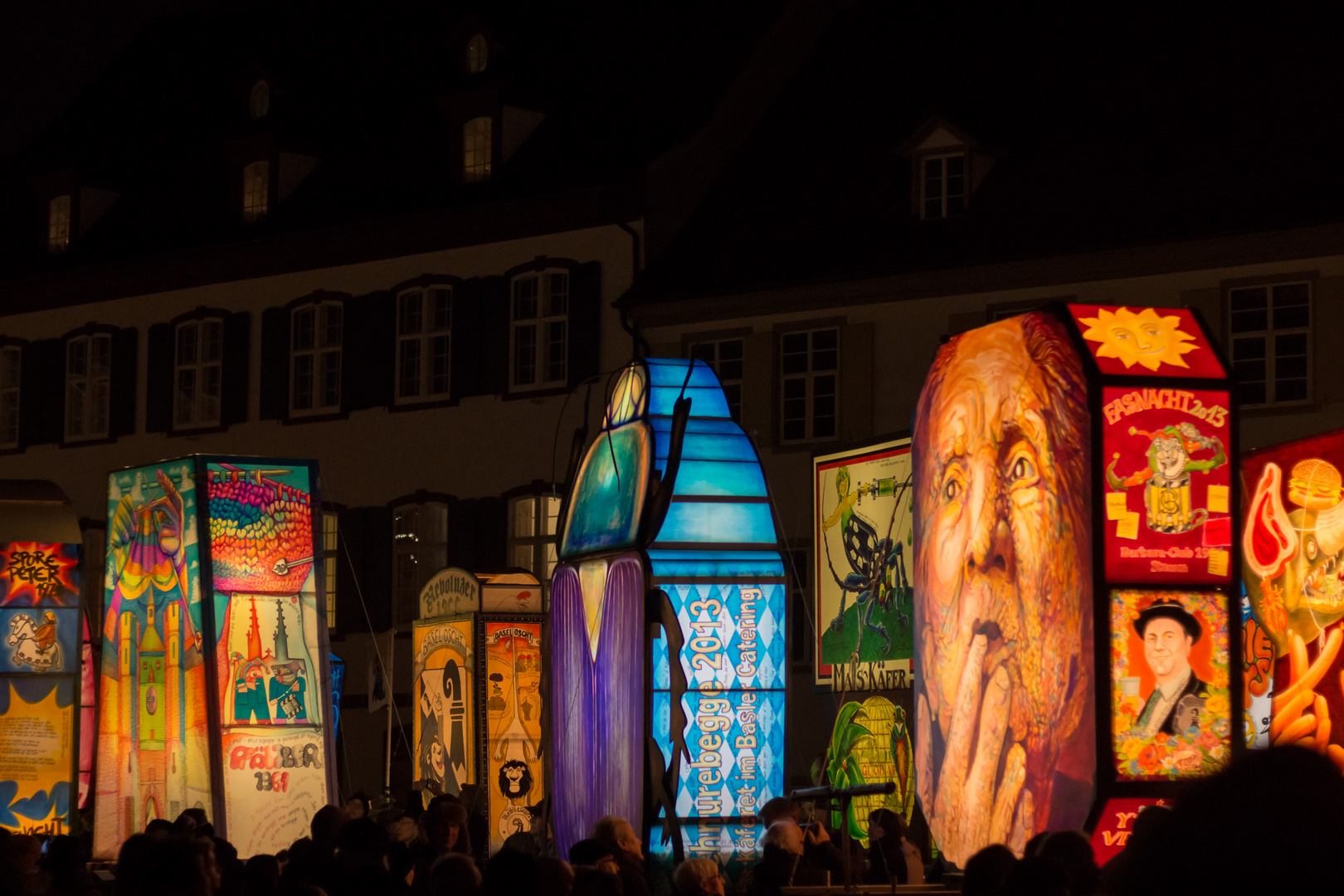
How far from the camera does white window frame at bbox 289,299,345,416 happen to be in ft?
97.7

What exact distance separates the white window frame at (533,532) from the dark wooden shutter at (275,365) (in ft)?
16.6

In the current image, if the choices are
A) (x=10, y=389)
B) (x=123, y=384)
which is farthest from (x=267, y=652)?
(x=10, y=389)

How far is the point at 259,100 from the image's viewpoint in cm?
3212

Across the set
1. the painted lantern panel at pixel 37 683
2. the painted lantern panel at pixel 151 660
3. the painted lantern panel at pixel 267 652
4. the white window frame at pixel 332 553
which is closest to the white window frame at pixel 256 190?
the white window frame at pixel 332 553

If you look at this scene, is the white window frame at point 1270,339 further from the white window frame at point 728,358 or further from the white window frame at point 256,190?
the white window frame at point 256,190

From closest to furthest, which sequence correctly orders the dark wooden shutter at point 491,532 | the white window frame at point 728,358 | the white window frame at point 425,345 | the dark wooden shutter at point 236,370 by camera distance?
the white window frame at point 728,358 < the dark wooden shutter at point 491,532 < the white window frame at point 425,345 < the dark wooden shutter at point 236,370

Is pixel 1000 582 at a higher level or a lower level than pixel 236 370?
lower

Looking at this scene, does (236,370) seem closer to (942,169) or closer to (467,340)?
(467,340)

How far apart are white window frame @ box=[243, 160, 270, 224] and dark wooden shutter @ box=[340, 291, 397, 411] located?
3011 mm

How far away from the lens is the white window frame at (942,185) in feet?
76.4

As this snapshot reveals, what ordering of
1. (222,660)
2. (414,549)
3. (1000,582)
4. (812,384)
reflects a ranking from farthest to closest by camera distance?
(414,549) < (812,384) < (222,660) < (1000,582)

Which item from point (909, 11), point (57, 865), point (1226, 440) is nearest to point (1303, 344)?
point (909, 11)

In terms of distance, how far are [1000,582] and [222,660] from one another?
7.35 meters

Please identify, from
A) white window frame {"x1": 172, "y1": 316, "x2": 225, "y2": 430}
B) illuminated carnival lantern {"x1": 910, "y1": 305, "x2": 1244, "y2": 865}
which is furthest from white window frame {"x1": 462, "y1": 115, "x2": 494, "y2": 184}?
illuminated carnival lantern {"x1": 910, "y1": 305, "x2": 1244, "y2": 865}
